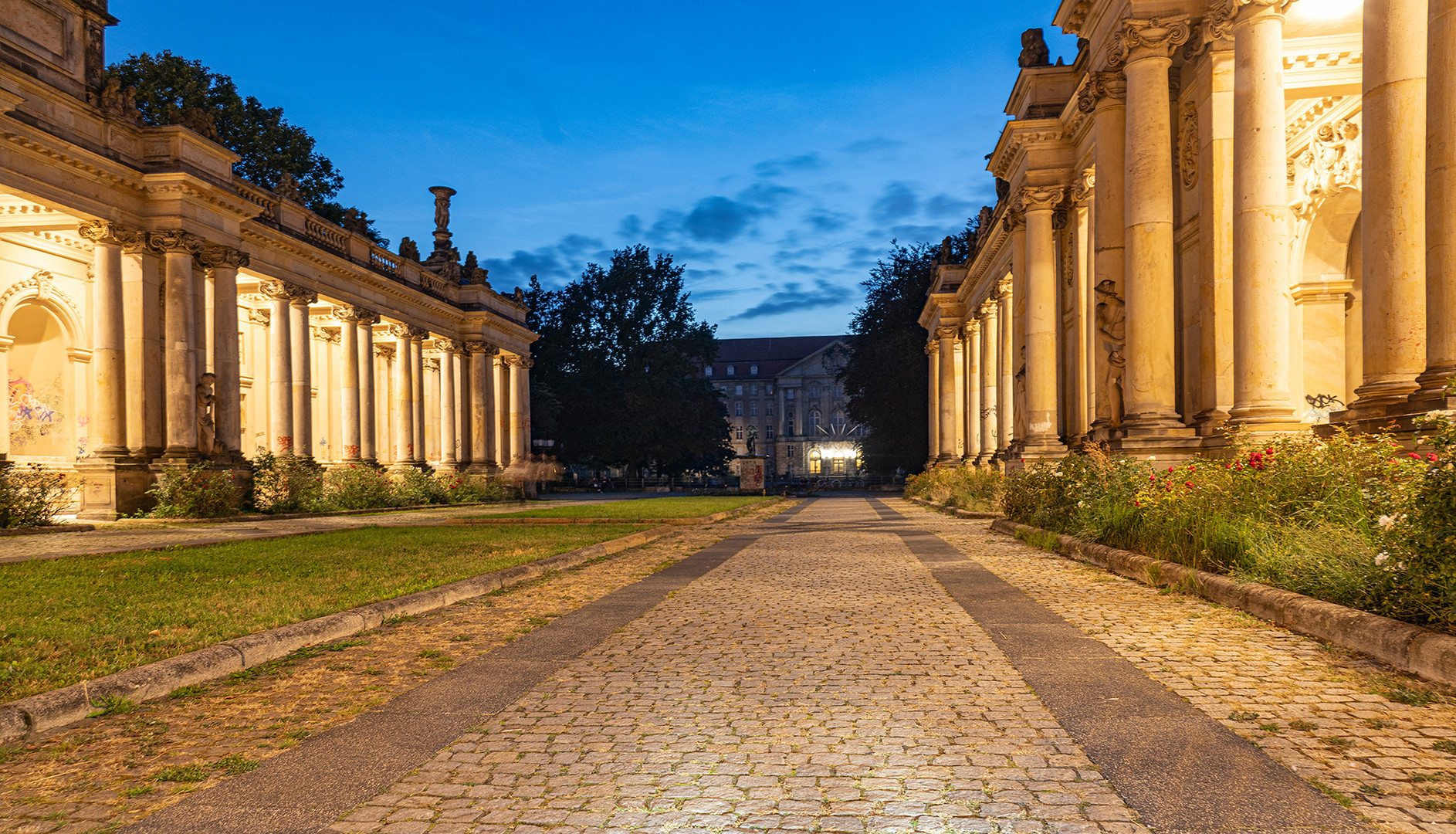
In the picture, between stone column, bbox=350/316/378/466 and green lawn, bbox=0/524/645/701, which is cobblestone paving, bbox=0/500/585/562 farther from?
stone column, bbox=350/316/378/466

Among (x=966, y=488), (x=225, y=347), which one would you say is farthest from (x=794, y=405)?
(x=225, y=347)

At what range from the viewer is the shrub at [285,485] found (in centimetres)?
2630

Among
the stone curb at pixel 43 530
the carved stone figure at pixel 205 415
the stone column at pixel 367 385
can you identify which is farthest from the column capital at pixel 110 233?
the stone column at pixel 367 385

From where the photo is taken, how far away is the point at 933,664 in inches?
231

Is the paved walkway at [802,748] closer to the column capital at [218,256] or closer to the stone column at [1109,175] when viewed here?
the stone column at [1109,175]

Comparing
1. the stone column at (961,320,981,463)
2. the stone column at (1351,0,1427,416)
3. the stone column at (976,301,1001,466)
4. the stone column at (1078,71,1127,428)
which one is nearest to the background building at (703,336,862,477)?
the stone column at (961,320,981,463)

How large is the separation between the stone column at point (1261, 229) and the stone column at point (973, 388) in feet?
79.9

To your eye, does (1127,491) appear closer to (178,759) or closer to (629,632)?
(629,632)

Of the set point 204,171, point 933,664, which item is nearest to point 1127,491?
point 933,664

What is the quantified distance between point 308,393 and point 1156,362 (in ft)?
87.9

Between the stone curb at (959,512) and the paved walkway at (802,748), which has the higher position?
the paved walkway at (802,748)

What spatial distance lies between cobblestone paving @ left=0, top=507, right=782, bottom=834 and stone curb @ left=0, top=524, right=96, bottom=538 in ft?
47.5

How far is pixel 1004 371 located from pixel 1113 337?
642 inches

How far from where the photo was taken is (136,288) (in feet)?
78.5
